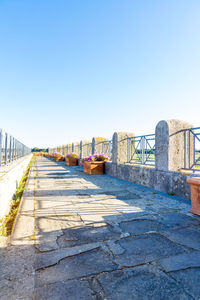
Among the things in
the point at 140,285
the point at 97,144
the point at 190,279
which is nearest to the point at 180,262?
the point at 190,279

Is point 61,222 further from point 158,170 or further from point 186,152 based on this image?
point 186,152

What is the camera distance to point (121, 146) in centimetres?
670

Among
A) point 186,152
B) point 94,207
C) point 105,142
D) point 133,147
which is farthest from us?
point 105,142

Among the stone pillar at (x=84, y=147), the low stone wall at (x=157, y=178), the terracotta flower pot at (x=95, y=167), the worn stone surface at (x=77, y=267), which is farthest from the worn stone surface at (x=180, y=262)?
the stone pillar at (x=84, y=147)

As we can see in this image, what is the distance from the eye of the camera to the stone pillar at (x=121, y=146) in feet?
21.9

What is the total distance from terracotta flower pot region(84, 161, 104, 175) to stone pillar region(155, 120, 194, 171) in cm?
365

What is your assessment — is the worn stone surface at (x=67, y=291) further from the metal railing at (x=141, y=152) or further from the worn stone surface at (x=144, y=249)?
the metal railing at (x=141, y=152)

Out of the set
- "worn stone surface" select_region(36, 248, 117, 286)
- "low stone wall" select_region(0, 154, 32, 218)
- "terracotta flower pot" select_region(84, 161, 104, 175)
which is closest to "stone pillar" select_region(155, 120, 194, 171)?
"worn stone surface" select_region(36, 248, 117, 286)

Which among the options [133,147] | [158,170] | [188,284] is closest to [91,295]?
[188,284]

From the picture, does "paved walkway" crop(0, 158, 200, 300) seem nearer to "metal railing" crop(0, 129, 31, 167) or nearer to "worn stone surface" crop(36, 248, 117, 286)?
"worn stone surface" crop(36, 248, 117, 286)

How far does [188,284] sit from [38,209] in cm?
234

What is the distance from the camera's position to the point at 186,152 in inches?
163

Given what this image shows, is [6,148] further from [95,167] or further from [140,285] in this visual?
[140,285]

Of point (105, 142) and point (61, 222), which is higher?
point (105, 142)
